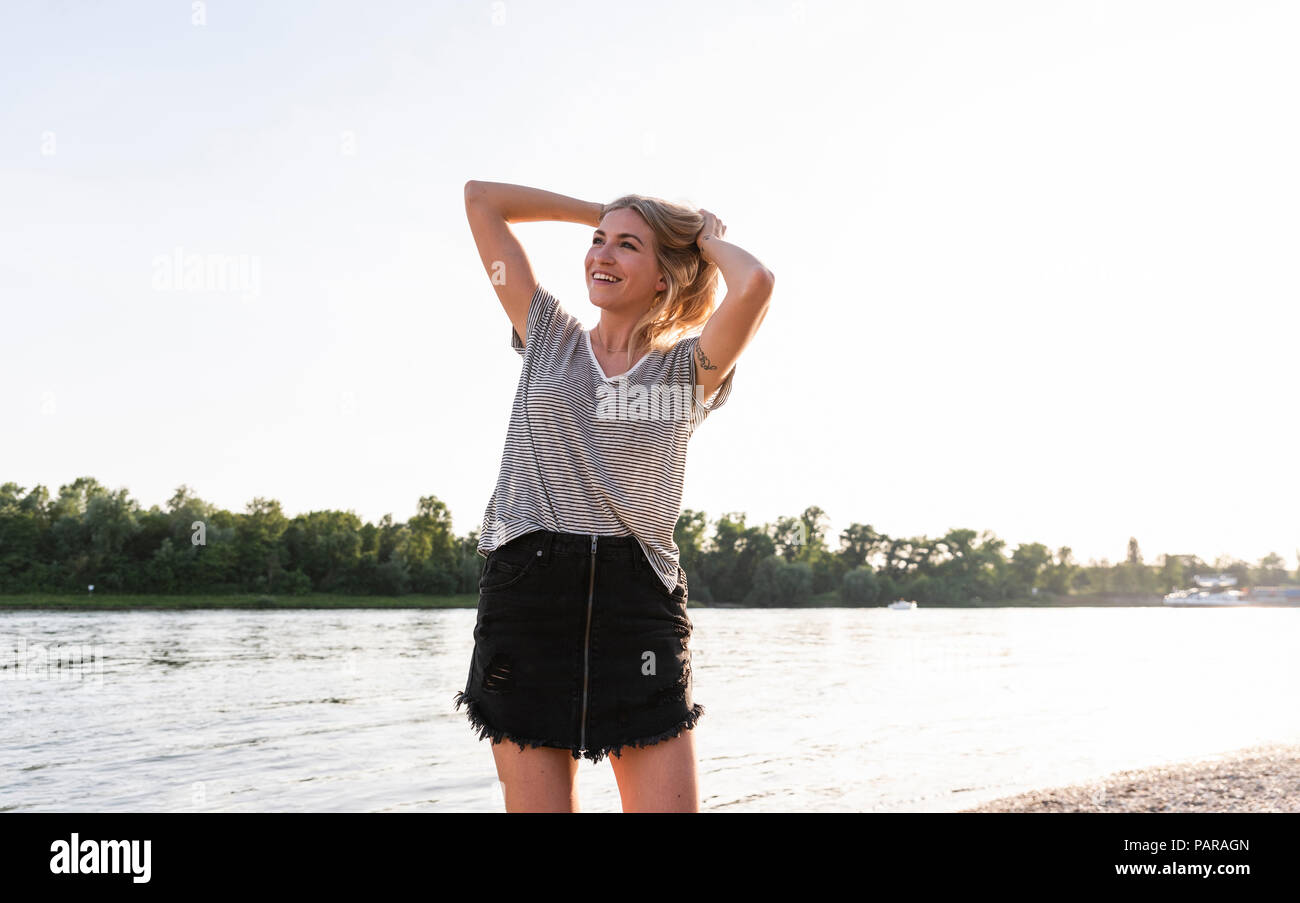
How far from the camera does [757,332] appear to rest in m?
2.44

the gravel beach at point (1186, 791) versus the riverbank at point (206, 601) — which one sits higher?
the gravel beach at point (1186, 791)

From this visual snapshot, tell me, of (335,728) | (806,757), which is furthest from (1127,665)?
(335,728)

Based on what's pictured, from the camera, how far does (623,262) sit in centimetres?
249

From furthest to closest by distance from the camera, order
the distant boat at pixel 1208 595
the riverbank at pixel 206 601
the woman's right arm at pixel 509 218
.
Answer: the distant boat at pixel 1208 595 < the riverbank at pixel 206 601 < the woman's right arm at pixel 509 218

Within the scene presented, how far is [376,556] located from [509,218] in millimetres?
76376

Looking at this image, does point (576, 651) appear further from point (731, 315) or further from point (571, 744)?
point (731, 315)

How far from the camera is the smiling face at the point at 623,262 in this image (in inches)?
98.2

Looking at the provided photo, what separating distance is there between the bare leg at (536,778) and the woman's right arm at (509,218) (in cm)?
108

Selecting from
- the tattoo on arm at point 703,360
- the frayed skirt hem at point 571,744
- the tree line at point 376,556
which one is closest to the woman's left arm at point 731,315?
the tattoo on arm at point 703,360
